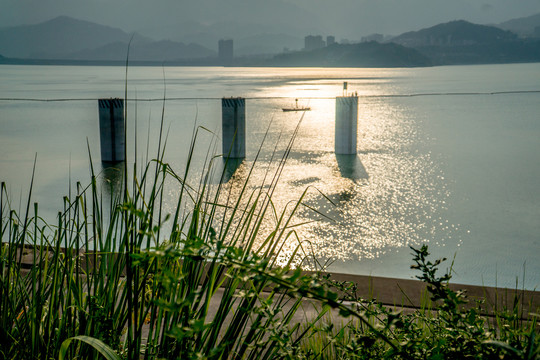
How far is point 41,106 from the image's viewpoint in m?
33.9

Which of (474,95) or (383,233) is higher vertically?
(474,95)

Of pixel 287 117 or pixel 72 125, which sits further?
pixel 287 117

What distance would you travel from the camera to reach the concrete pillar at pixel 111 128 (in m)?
14.0

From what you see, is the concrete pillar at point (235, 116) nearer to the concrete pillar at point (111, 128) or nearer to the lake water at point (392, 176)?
the lake water at point (392, 176)

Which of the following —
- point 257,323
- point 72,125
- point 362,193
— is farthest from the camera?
point 72,125

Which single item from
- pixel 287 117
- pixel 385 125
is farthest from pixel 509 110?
pixel 287 117

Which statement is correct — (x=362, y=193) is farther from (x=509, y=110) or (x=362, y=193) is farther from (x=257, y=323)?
(x=509, y=110)

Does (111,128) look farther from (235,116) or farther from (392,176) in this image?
(392,176)

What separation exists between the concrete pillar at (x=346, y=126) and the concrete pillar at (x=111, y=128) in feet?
18.3

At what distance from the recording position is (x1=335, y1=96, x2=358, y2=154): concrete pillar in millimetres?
14555

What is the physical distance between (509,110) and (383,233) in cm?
Result: 2370

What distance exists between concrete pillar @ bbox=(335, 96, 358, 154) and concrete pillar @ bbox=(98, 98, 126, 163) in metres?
5.57

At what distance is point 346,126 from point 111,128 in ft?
20.2

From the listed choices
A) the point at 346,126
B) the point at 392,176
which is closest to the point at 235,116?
the point at 346,126
